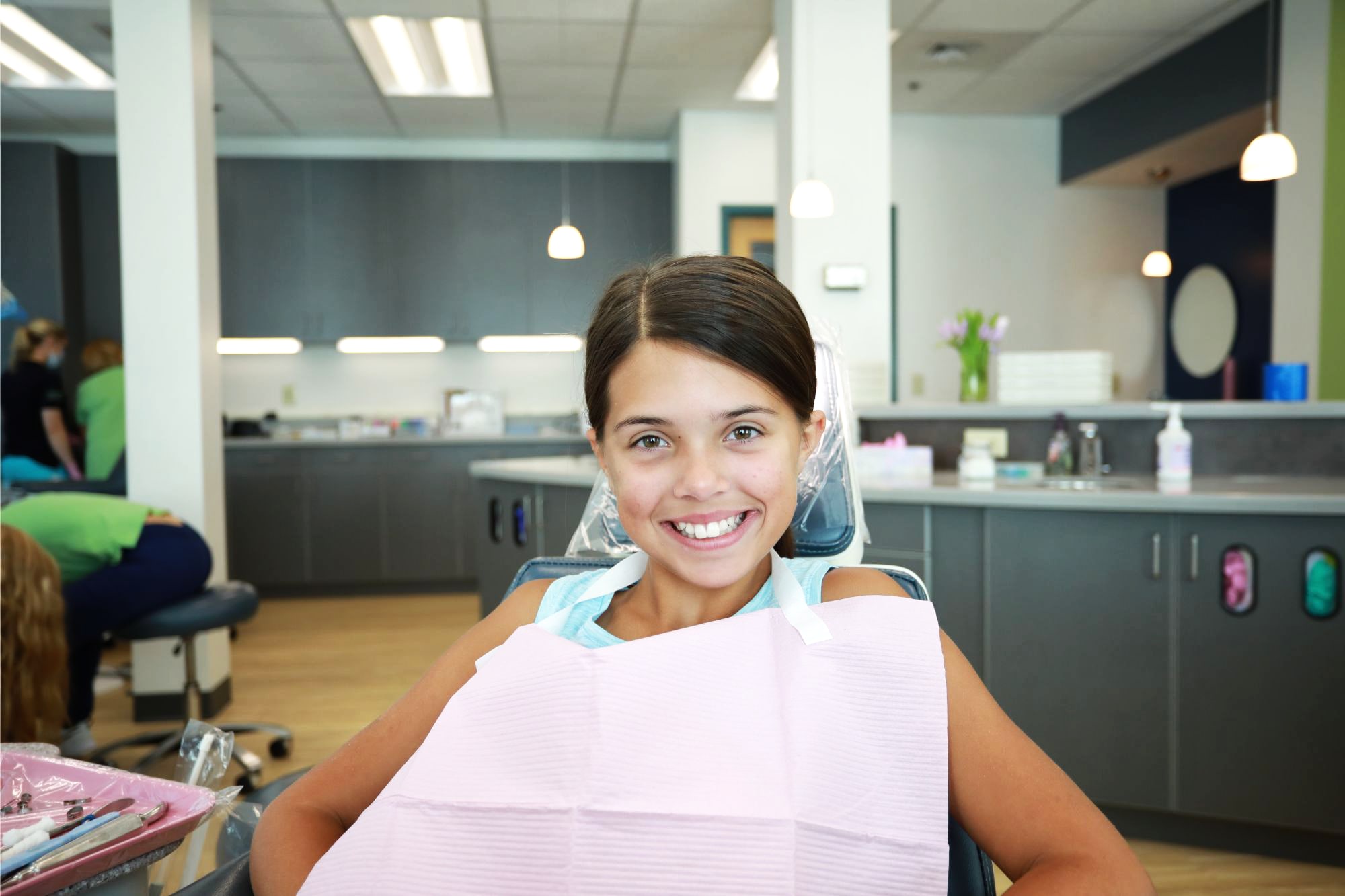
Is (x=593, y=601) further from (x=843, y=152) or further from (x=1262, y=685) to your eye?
(x=843, y=152)

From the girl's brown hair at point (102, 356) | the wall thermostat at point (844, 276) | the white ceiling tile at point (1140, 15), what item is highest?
the white ceiling tile at point (1140, 15)

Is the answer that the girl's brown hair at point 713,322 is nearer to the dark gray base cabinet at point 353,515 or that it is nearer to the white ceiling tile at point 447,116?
the white ceiling tile at point 447,116

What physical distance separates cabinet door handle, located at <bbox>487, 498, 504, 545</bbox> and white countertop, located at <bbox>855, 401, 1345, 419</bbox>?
1393 millimetres

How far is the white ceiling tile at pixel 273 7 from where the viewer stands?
12.7 feet

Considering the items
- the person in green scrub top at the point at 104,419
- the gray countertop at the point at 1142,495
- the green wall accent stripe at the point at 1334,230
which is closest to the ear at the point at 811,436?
the gray countertop at the point at 1142,495

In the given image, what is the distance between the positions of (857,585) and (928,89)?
4.73 m

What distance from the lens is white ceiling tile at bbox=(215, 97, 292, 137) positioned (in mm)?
5102

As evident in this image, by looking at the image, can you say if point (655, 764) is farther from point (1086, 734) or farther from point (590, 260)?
point (590, 260)

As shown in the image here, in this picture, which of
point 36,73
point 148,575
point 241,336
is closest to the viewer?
point 148,575

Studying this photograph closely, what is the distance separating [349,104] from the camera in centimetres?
517

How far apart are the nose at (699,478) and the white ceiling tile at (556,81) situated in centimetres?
415

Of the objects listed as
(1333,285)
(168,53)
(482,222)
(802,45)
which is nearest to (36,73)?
(168,53)

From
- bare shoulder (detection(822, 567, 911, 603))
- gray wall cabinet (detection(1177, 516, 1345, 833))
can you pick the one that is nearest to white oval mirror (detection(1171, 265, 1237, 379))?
gray wall cabinet (detection(1177, 516, 1345, 833))

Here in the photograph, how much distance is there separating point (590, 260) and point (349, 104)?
5.18 ft
